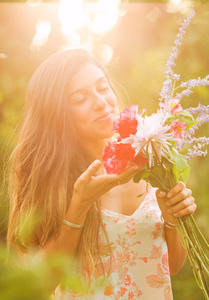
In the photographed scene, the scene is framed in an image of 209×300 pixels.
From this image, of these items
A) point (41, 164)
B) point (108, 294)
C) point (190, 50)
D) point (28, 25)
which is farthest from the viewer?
point (190, 50)

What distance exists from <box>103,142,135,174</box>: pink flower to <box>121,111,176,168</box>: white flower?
0.8 inches

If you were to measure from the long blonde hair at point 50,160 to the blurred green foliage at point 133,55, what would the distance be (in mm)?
466

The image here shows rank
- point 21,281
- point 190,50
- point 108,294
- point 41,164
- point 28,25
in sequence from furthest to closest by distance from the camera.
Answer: point 190,50 < point 28,25 < point 41,164 < point 108,294 < point 21,281

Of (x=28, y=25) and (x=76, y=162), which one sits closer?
(x=76, y=162)

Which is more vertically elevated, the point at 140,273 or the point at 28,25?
the point at 28,25

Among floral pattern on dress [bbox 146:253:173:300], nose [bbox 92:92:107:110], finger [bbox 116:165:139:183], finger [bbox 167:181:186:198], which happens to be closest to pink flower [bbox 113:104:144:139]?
finger [bbox 116:165:139:183]

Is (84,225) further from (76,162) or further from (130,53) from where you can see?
(130,53)

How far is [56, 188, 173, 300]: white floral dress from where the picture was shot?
5.26 ft

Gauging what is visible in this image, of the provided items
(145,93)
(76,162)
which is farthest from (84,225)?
(145,93)

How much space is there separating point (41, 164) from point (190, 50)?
1.33m

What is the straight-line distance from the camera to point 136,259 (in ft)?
5.31

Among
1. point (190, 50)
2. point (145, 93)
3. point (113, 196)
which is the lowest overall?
point (113, 196)

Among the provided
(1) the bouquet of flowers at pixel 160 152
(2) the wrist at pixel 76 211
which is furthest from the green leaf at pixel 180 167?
(2) the wrist at pixel 76 211

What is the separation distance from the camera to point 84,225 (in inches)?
63.9
